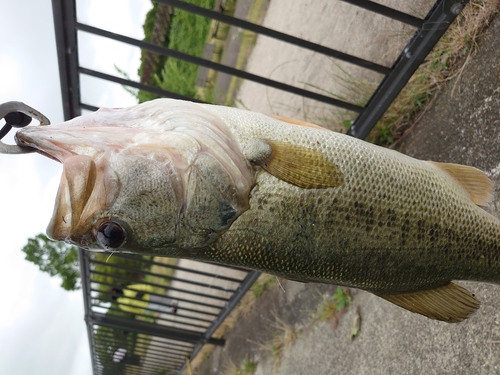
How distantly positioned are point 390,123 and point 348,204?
2.43m

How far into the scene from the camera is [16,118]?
1664mm

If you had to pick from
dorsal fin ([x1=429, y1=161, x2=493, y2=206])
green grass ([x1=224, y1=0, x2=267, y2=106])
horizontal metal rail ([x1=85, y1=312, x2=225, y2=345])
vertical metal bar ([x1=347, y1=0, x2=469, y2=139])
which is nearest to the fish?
dorsal fin ([x1=429, y1=161, x2=493, y2=206])

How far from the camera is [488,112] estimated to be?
285cm

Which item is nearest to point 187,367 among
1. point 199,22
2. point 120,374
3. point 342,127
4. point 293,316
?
point 120,374

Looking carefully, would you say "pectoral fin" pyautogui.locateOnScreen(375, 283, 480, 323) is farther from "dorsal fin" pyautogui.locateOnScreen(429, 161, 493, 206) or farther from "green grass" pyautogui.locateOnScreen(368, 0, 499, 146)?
"green grass" pyautogui.locateOnScreen(368, 0, 499, 146)

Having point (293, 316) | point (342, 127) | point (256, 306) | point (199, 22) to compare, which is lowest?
point (293, 316)

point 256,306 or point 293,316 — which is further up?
point 256,306

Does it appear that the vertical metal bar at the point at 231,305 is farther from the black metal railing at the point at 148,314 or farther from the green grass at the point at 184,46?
the green grass at the point at 184,46

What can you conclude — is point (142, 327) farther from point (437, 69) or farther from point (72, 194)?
point (72, 194)

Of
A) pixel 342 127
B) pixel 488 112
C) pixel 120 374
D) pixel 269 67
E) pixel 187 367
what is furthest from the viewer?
pixel 120 374

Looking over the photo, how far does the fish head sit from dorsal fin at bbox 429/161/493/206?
1045 mm

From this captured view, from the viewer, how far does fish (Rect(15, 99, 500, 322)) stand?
1521 mm

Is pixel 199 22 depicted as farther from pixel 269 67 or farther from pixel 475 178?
pixel 475 178

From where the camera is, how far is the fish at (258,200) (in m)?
1.52
